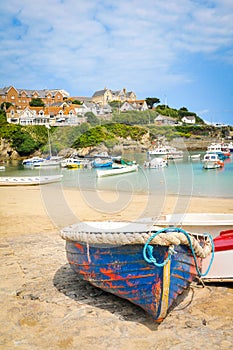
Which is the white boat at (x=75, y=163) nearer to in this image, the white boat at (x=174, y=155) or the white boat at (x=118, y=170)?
the white boat at (x=118, y=170)

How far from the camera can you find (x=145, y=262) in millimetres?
4301

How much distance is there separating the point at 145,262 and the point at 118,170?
32.9 meters

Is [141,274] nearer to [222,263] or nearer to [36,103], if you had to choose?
[222,263]

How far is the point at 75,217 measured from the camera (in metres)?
12.8

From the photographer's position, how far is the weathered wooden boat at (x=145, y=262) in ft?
13.8

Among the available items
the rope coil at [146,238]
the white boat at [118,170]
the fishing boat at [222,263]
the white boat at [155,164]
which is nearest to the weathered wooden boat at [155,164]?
the white boat at [155,164]

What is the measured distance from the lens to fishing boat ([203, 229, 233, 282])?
551 centimetres

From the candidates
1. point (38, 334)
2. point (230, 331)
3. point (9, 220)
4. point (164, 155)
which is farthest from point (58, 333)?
point (164, 155)

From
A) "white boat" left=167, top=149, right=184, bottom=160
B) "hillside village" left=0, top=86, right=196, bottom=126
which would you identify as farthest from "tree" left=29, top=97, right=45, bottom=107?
"white boat" left=167, top=149, right=184, bottom=160

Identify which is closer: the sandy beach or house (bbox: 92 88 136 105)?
the sandy beach

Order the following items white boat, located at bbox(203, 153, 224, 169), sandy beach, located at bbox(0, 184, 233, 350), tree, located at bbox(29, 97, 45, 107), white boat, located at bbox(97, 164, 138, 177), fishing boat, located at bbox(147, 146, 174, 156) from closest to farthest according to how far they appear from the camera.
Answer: sandy beach, located at bbox(0, 184, 233, 350), white boat, located at bbox(97, 164, 138, 177), white boat, located at bbox(203, 153, 224, 169), fishing boat, located at bbox(147, 146, 174, 156), tree, located at bbox(29, 97, 45, 107)

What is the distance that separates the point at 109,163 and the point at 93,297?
38.4 m

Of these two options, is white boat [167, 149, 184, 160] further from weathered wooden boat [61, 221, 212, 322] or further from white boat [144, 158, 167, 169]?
weathered wooden boat [61, 221, 212, 322]

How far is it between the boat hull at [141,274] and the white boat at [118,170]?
29.6 m
